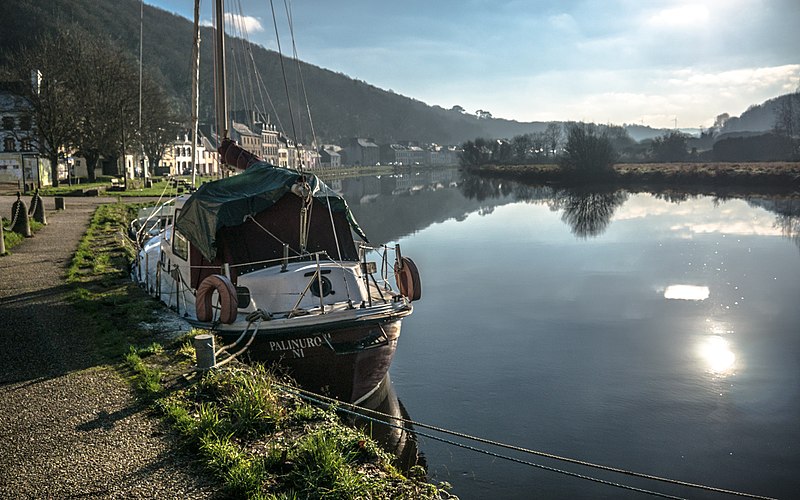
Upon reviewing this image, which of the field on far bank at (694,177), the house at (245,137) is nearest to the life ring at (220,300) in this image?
the field on far bank at (694,177)

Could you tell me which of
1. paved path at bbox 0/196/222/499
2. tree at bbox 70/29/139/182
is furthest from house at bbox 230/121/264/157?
paved path at bbox 0/196/222/499

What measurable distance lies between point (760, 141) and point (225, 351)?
155868 mm

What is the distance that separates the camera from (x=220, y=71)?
2061cm

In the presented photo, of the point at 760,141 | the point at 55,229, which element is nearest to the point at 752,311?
the point at 55,229

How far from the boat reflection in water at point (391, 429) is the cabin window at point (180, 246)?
5.49m

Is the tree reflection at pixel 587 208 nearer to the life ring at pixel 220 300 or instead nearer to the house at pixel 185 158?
the life ring at pixel 220 300

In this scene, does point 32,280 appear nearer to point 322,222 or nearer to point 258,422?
point 322,222

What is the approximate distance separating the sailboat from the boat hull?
2cm

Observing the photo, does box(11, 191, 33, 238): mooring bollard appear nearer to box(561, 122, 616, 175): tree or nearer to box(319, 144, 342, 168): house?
box(561, 122, 616, 175): tree

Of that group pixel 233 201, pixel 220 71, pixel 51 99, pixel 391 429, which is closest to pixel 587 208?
pixel 220 71

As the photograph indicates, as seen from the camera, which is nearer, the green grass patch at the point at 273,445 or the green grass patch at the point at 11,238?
the green grass patch at the point at 273,445

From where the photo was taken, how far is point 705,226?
4025 cm

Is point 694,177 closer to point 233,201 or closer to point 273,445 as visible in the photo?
point 233,201

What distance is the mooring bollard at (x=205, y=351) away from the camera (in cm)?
953
